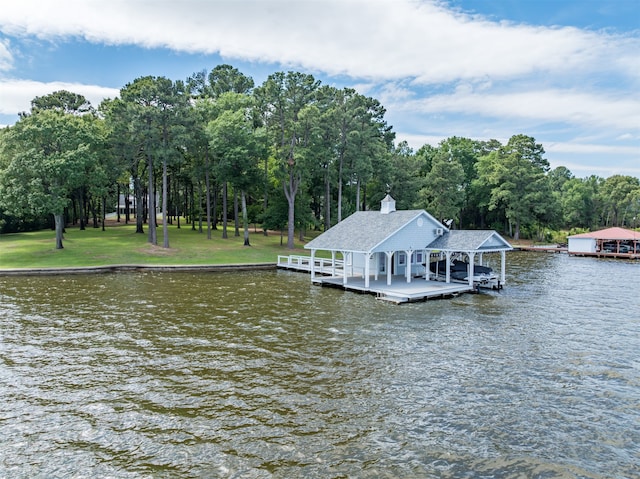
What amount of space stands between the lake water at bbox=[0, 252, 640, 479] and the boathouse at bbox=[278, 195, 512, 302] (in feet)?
12.4

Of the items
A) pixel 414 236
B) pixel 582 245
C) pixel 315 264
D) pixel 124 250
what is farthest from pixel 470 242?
pixel 582 245

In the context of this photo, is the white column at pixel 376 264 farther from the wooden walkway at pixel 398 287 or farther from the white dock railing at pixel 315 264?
the white dock railing at pixel 315 264

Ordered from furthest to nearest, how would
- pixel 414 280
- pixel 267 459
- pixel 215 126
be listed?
pixel 215 126, pixel 414 280, pixel 267 459

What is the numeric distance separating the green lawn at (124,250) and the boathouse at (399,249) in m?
10.5

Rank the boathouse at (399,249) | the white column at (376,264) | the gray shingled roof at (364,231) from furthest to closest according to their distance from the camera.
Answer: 1. the white column at (376,264)
2. the gray shingled roof at (364,231)
3. the boathouse at (399,249)

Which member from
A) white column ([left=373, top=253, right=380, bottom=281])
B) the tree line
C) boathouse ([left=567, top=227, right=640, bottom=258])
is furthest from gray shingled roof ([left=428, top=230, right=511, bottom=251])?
boathouse ([left=567, top=227, right=640, bottom=258])

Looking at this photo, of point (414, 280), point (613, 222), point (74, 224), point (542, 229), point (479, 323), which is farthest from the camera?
point (613, 222)

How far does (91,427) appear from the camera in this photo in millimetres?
10125

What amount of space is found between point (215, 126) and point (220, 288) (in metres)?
23.8

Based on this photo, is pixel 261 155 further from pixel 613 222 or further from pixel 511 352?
pixel 613 222

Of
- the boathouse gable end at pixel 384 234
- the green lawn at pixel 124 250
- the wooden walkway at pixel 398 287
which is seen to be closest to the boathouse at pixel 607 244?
the boathouse gable end at pixel 384 234

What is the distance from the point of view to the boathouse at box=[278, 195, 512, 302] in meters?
27.0

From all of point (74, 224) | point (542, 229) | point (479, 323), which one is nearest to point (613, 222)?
point (542, 229)

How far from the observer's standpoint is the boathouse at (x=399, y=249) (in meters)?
27.0
